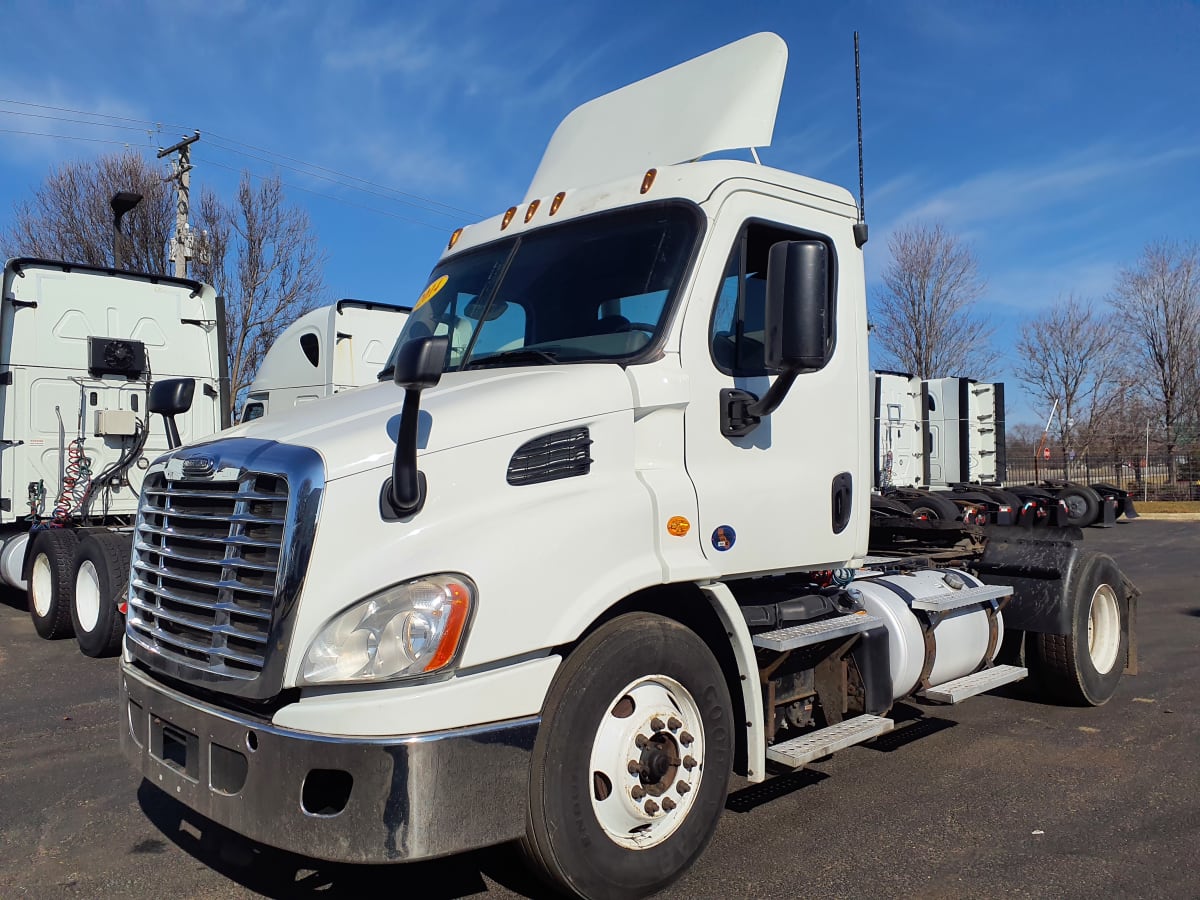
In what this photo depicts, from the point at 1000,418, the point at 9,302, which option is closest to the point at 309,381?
the point at 9,302

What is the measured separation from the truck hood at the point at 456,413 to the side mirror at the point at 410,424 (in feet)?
0.46

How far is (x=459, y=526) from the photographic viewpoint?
3.04 meters

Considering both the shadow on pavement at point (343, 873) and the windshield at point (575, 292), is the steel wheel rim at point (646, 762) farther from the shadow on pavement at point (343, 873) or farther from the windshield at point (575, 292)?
the windshield at point (575, 292)

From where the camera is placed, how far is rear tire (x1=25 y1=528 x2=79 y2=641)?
8758mm

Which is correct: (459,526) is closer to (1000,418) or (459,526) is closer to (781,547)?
(781,547)

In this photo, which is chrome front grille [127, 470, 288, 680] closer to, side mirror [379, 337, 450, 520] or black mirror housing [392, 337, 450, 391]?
side mirror [379, 337, 450, 520]

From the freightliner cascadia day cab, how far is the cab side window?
1 centimetres

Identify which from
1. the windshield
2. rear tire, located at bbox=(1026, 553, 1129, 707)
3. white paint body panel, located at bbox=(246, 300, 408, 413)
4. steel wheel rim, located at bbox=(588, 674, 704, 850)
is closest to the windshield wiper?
the windshield

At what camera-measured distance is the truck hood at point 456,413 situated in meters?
3.10

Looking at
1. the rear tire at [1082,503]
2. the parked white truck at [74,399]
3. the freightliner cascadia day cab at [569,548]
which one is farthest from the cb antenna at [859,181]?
the rear tire at [1082,503]

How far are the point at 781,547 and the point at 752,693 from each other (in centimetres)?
64

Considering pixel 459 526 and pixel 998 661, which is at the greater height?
pixel 459 526

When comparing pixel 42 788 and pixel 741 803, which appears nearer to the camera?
pixel 741 803

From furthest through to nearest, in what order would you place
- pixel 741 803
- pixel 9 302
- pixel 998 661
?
pixel 9 302 < pixel 998 661 < pixel 741 803
